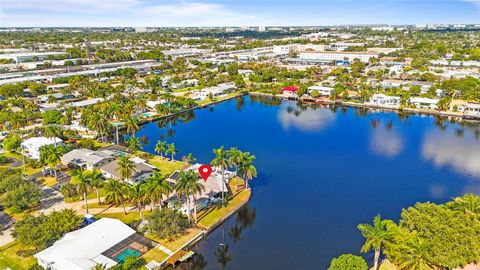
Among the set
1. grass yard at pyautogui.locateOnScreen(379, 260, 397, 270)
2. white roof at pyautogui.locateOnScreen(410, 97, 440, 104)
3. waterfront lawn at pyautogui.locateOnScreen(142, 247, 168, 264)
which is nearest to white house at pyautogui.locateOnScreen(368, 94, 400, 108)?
white roof at pyautogui.locateOnScreen(410, 97, 440, 104)

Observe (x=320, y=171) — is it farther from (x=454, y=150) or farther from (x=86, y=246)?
(x=86, y=246)

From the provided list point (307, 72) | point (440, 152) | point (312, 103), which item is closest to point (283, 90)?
point (312, 103)

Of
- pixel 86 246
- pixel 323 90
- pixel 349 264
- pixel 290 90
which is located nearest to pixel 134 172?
pixel 86 246

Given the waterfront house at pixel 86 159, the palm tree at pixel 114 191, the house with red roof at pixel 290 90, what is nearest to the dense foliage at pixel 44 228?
the palm tree at pixel 114 191

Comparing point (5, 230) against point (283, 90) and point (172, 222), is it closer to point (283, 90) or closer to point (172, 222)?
point (172, 222)

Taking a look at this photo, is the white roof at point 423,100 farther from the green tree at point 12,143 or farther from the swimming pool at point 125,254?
the green tree at point 12,143

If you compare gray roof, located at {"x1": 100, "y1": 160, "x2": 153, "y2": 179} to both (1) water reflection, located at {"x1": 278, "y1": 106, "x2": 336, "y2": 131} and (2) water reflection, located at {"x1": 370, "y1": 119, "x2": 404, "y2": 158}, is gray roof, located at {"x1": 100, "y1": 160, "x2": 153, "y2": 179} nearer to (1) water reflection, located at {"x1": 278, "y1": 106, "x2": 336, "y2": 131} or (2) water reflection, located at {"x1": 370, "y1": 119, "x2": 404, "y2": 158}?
(1) water reflection, located at {"x1": 278, "y1": 106, "x2": 336, "y2": 131}
